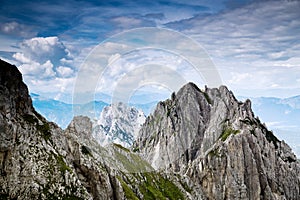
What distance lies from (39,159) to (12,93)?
1566cm

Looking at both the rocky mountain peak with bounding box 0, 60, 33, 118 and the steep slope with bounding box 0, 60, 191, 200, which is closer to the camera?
the steep slope with bounding box 0, 60, 191, 200

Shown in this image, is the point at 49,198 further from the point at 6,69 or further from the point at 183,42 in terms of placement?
the point at 183,42

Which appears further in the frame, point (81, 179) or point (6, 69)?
point (81, 179)

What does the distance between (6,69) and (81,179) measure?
3052 cm

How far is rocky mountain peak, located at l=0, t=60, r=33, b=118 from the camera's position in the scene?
254 feet

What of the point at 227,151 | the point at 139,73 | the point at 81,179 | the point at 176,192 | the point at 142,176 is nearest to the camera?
the point at 139,73

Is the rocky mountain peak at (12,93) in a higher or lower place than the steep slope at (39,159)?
higher

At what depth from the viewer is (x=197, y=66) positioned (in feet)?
255

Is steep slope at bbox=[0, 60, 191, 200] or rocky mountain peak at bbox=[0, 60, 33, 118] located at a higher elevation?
rocky mountain peak at bbox=[0, 60, 33, 118]

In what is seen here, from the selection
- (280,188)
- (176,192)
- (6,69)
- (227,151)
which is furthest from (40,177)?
(280,188)

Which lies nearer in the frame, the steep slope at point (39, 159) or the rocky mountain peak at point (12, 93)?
the steep slope at point (39, 159)

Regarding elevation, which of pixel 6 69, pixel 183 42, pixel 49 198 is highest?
pixel 183 42

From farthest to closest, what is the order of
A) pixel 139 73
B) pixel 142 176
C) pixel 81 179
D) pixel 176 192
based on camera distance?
pixel 176 192 → pixel 142 176 → pixel 81 179 → pixel 139 73

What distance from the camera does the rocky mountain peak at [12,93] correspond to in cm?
7750
